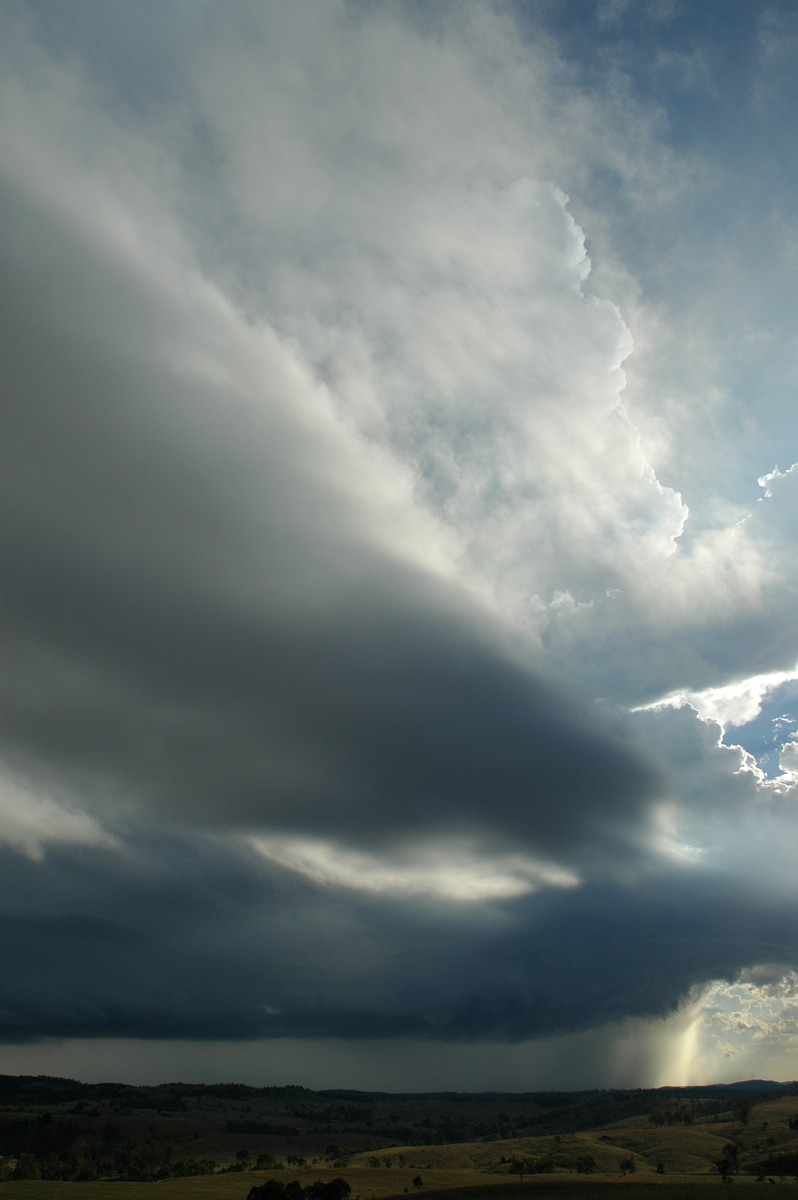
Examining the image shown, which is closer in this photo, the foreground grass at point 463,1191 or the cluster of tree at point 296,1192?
the cluster of tree at point 296,1192

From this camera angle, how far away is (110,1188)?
18575cm

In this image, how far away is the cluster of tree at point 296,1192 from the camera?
154 metres

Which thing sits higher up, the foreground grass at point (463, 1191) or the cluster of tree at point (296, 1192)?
the cluster of tree at point (296, 1192)

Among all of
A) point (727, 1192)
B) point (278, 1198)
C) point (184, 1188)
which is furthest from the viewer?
point (184, 1188)

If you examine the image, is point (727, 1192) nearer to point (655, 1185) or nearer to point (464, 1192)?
point (655, 1185)

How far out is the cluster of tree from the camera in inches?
6083

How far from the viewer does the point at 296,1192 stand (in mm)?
159500

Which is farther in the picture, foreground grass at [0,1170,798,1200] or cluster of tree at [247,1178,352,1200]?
foreground grass at [0,1170,798,1200]

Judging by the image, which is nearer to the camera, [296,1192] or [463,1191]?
[296,1192]

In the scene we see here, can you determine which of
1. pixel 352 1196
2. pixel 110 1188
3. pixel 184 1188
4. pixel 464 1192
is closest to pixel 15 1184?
pixel 110 1188

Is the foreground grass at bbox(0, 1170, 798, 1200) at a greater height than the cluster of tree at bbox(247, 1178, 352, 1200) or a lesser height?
lesser

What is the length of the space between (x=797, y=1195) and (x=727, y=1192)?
16.6 meters

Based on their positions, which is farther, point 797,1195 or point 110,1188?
point 110,1188

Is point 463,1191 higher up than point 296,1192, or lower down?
lower down
